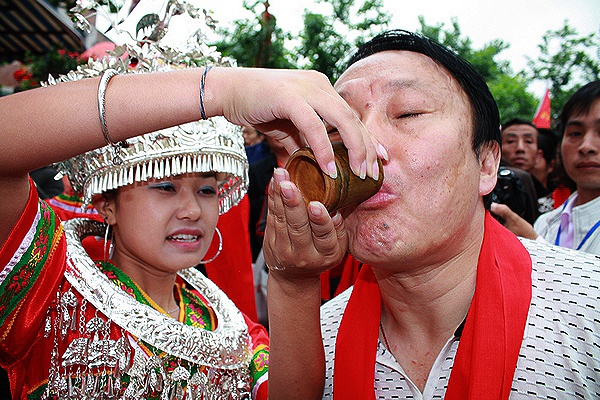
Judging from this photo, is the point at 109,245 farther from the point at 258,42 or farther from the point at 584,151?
the point at 258,42

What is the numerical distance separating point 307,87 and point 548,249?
3.94ft

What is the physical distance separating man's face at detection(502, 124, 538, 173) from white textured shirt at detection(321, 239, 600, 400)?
4192 millimetres

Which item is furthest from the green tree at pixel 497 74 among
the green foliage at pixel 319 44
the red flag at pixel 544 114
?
the red flag at pixel 544 114

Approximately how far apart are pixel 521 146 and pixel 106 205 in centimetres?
499

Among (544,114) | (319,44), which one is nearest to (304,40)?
(319,44)

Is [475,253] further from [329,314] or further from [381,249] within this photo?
[329,314]

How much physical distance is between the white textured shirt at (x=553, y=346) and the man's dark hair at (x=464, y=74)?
0.52 metres

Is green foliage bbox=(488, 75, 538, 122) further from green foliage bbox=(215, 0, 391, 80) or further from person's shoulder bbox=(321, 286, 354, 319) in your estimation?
person's shoulder bbox=(321, 286, 354, 319)

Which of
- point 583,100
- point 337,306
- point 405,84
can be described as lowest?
point 337,306

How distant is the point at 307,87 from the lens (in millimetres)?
1107

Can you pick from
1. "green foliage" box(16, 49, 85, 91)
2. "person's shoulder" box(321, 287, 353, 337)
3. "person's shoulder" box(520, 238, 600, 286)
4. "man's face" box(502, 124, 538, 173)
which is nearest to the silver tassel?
"person's shoulder" box(321, 287, 353, 337)

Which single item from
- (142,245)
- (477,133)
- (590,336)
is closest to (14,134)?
(142,245)

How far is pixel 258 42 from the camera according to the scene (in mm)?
14461

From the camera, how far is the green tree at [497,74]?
27.0m
